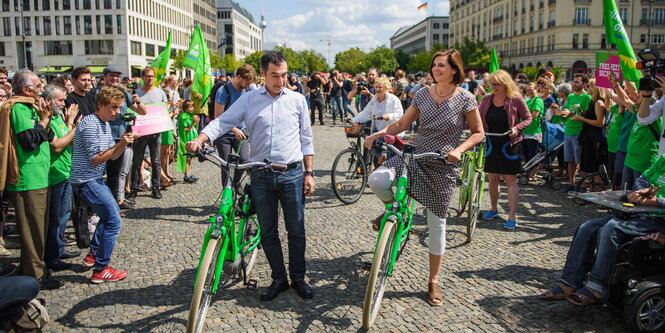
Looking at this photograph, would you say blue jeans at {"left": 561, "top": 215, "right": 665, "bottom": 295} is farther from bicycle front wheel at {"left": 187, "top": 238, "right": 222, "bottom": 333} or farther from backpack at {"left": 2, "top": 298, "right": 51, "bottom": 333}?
backpack at {"left": 2, "top": 298, "right": 51, "bottom": 333}

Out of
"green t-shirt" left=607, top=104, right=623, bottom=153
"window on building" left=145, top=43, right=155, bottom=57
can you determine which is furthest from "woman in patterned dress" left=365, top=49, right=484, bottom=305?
"window on building" left=145, top=43, right=155, bottom=57

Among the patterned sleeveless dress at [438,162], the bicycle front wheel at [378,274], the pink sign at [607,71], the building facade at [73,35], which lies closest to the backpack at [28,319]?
the bicycle front wheel at [378,274]

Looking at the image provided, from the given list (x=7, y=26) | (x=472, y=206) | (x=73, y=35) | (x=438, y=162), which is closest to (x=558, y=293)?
(x=438, y=162)

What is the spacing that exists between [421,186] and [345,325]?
1.27 meters

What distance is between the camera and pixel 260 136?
14.7 feet

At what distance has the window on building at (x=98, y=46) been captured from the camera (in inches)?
2754

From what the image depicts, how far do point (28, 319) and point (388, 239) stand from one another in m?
2.51

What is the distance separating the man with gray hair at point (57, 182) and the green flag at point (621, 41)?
6.90 m

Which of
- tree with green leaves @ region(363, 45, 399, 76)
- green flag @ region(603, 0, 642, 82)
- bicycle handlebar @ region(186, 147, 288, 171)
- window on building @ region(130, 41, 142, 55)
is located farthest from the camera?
tree with green leaves @ region(363, 45, 399, 76)

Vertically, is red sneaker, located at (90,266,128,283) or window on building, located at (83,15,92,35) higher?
window on building, located at (83,15,92,35)

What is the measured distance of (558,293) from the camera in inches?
176

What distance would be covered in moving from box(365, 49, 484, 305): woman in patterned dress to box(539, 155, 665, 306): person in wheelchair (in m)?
1.04

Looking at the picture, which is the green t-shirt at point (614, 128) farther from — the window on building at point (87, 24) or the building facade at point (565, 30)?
the window on building at point (87, 24)

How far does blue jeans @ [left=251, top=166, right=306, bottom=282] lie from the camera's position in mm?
4434
